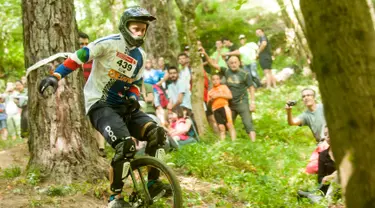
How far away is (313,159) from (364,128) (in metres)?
5.16

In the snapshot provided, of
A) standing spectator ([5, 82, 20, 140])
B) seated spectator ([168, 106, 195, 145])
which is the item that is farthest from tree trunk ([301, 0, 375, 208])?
standing spectator ([5, 82, 20, 140])

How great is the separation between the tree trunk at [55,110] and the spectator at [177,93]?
4713 millimetres

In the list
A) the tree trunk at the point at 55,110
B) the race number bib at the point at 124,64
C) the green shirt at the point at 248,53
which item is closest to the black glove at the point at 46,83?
the race number bib at the point at 124,64

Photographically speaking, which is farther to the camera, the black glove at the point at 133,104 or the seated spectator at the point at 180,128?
the seated spectator at the point at 180,128

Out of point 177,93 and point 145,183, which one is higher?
point 177,93

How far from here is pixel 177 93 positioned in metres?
11.3

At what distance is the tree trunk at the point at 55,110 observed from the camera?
650 cm

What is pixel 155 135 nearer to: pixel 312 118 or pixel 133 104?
pixel 133 104

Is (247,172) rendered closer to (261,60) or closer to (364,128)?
(364,128)

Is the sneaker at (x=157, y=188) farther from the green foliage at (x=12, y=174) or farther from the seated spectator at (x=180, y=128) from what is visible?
the seated spectator at (x=180, y=128)

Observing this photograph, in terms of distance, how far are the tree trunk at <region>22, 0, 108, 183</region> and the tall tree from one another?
14.2 feet

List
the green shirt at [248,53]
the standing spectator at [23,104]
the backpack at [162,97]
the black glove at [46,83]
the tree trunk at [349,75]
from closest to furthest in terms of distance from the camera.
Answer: the tree trunk at [349,75]
the black glove at [46,83]
the backpack at [162,97]
the standing spectator at [23,104]
the green shirt at [248,53]

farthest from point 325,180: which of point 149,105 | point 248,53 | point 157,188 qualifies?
point 248,53

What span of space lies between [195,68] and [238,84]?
100 centimetres
